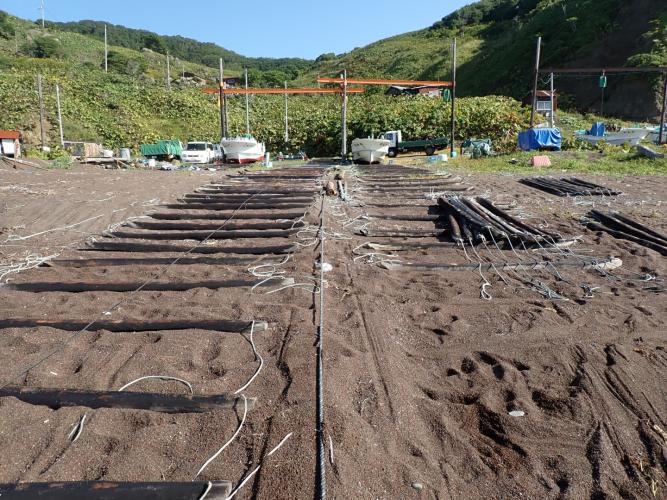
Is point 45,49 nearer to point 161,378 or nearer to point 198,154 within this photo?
point 198,154

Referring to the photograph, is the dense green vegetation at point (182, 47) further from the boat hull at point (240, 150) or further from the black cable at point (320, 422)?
the black cable at point (320, 422)

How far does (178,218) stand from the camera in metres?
9.88

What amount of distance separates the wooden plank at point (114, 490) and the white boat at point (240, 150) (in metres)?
25.9

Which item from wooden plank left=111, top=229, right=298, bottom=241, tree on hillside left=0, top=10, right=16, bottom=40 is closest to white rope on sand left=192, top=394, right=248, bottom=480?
wooden plank left=111, top=229, right=298, bottom=241

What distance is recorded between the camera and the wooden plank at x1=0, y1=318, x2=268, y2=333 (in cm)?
443

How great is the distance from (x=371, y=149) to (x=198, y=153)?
8959 millimetres

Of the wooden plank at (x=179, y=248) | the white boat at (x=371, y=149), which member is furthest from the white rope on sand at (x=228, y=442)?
the white boat at (x=371, y=149)

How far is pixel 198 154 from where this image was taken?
26859mm

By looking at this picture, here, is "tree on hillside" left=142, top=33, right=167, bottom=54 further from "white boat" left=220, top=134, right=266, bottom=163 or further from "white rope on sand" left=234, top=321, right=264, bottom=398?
"white rope on sand" left=234, top=321, right=264, bottom=398

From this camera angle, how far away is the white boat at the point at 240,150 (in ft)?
89.8

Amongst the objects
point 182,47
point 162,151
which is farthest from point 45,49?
point 182,47

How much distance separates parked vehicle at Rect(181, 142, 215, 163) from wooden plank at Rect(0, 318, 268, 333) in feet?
76.4

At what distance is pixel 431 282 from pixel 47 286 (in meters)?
4.20

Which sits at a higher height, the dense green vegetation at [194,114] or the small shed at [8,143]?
the dense green vegetation at [194,114]
